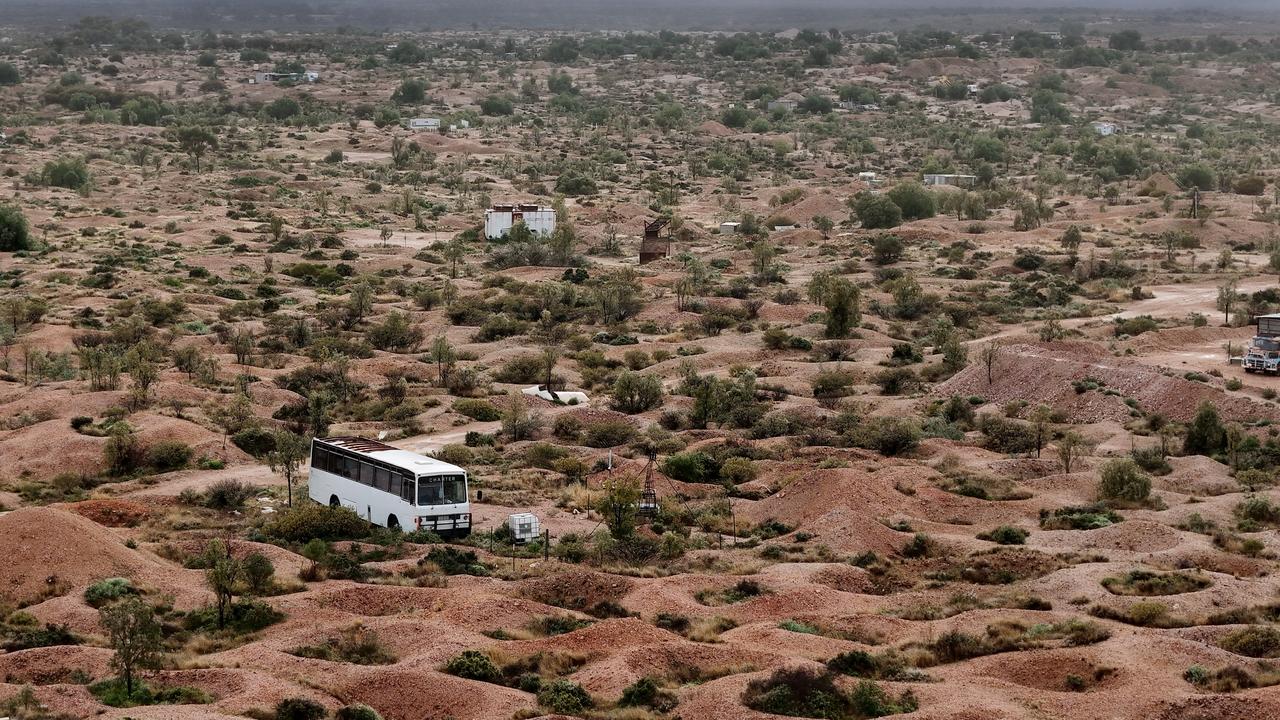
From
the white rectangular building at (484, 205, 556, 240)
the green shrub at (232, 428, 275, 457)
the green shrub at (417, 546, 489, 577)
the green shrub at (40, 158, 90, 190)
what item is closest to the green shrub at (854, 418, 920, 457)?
the green shrub at (417, 546, 489, 577)

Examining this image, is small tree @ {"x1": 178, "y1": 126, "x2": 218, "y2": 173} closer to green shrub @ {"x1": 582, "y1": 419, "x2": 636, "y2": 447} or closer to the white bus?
green shrub @ {"x1": 582, "y1": 419, "x2": 636, "y2": 447}

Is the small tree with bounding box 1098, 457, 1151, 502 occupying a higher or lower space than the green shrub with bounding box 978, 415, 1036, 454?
higher

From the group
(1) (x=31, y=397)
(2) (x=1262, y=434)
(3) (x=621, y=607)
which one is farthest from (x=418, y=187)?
(3) (x=621, y=607)

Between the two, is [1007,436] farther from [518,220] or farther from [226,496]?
[518,220]

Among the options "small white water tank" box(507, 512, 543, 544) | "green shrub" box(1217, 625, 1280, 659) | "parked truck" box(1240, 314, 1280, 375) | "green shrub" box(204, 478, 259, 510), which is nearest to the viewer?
"green shrub" box(1217, 625, 1280, 659)

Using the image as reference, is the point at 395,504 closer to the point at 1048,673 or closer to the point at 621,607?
the point at 621,607

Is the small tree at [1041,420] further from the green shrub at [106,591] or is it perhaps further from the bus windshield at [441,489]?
the green shrub at [106,591]

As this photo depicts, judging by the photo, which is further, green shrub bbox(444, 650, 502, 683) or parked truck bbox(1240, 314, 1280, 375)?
parked truck bbox(1240, 314, 1280, 375)
